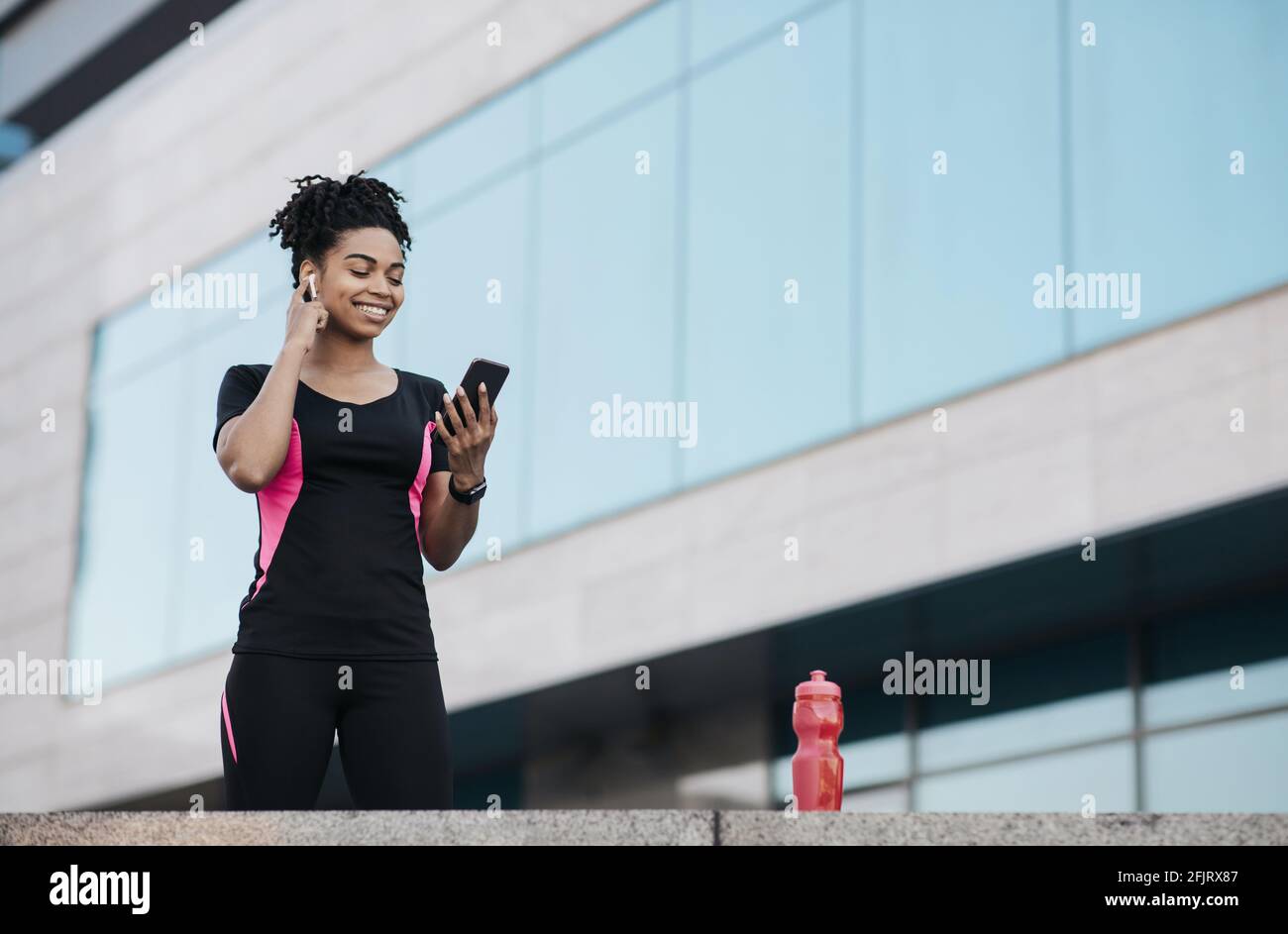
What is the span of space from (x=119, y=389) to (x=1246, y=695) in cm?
1599

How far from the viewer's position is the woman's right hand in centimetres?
445

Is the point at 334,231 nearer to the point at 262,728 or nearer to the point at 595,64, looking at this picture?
the point at 262,728

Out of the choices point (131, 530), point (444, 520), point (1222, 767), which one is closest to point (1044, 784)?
point (1222, 767)

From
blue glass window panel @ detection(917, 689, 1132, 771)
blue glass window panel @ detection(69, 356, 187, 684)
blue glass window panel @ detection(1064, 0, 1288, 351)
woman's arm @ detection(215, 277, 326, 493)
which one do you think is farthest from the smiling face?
blue glass window panel @ detection(69, 356, 187, 684)

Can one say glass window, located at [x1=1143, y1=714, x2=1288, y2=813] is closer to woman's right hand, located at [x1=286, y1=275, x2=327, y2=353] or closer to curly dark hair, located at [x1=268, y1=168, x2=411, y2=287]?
curly dark hair, located at [x1=268, y1=168, x2=411, y2=287]

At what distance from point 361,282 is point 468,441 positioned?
1.56 feet

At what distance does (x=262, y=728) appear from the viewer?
4215 millimetres

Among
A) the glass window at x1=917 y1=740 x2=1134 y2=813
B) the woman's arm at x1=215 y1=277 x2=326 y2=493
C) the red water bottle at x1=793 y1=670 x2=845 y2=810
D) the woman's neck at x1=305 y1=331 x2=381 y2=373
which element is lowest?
the red water bottle at x1=793 y1=670 x2=845 y2=810

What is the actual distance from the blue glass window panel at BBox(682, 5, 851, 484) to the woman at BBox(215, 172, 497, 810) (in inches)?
432

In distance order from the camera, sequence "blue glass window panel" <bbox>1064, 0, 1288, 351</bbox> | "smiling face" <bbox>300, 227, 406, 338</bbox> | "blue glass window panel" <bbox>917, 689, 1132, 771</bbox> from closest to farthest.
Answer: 1. "smiling face" <bbox>300, 227, 406, 338</bbox>
2. "blue glass window panel" <bbox>1064, 0, 1288, 351</bbox>
3. "blue glass window panel" <bbox>917, 689, 1132, 771</bbox>

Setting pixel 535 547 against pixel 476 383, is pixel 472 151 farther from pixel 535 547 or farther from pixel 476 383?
pixel 476 383

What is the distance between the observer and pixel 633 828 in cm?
355

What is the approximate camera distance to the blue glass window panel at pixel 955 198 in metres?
14.4

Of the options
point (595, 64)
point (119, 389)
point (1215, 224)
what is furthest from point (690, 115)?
point (119, 389)
